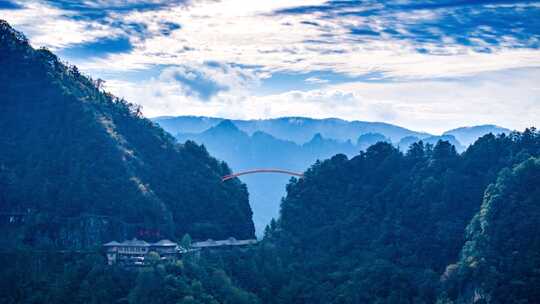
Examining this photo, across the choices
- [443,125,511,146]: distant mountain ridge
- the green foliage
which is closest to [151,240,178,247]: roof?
the green foliage

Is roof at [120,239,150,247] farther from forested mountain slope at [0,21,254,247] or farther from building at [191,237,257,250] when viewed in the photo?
building at [191,237,257,250]

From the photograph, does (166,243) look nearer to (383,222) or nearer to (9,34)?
(383,222)

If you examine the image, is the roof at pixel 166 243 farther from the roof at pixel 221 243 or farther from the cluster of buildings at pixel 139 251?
the roof at pixel 221 243

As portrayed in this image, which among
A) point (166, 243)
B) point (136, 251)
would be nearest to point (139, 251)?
point (136, 251)

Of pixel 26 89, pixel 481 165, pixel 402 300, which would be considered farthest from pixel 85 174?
pixel 481 165

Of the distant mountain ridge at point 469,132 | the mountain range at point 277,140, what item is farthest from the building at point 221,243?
the distant mountain ridge at point 469,132

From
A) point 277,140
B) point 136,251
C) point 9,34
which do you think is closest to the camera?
point 136,251
